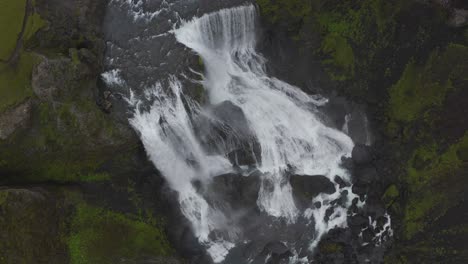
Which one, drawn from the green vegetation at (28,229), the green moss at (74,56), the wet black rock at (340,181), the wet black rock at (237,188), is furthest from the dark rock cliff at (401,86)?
the green vegetation at (28,229)

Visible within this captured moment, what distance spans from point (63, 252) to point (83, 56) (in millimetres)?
7870

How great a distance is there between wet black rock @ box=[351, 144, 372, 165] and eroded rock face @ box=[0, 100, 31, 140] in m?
13.6

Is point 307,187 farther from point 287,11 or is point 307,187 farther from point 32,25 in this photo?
point 32,25

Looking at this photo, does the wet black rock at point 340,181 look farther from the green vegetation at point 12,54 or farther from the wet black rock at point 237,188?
the green vegetation at point 12,54

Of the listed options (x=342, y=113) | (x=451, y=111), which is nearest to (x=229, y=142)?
(x=342, y=113)

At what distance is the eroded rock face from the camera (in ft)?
47.2

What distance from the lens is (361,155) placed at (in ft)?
57.3

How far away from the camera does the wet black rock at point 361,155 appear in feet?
57.2

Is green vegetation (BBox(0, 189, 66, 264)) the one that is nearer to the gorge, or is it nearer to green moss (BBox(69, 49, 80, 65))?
the gorge

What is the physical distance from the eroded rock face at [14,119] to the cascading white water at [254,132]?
486 cm

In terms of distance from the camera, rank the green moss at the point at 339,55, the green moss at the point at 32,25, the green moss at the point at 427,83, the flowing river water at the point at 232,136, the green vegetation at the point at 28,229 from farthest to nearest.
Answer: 1. the green moss at the point at 339,55
2. the green moss at the point at 427,83
3. the flowing river water at the point at 232,136
4. the green moss at the point at 32,25
5. the green vegetation at the point at 28,229

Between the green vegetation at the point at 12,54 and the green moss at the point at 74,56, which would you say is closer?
the green vegetation at the point at 12,54

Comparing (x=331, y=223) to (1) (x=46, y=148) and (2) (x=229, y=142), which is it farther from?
(1) (x=46, y=148)

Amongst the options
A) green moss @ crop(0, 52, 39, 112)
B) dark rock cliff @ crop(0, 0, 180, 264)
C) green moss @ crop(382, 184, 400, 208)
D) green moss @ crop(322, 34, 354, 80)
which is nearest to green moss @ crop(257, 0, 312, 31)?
green moss @ crop(322, 34, 354, 80)
